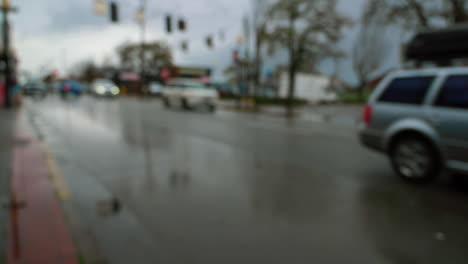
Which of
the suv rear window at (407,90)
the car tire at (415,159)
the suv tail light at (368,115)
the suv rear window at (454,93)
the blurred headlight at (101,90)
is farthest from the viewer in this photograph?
the blurred headlight at (101,90)

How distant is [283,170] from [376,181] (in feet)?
5.05

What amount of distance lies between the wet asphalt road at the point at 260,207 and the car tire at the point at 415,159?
0.18 metres

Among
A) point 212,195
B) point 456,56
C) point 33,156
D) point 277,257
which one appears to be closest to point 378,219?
point 277,257

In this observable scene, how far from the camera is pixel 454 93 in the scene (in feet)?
15.4

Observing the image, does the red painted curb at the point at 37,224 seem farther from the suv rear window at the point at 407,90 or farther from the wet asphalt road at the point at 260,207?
the suv rear window at the point at 407,90

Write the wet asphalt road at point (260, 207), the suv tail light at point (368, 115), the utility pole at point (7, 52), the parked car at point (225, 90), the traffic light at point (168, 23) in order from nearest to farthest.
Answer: the wet asphalt road at point (260, 207)
the suv tail light at point (368, 115)
the utility pole at point (7, 52)
the traffic light at point (168, 23)
the parked car at point (225, 90)

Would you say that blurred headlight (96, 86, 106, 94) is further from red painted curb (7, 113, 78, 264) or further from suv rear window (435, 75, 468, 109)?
suv rear window (435, 75, 468, 109)

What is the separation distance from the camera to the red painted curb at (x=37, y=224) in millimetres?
2816

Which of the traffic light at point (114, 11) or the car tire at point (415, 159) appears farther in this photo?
the traffic light at point (114, 11)

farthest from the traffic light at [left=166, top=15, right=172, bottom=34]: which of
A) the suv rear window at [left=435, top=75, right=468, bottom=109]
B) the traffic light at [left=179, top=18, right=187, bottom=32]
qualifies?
the suv rear window at [left=435, top=75, right=468, bottom=109]

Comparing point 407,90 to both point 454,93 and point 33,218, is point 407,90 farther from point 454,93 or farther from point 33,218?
point 33,218

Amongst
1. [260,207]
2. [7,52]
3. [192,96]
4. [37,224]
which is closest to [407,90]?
[260,207]

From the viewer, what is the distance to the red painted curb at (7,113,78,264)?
2816 mm

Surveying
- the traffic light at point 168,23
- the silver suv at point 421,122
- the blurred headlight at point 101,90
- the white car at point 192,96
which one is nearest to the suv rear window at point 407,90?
the silver suv at point 421,122
